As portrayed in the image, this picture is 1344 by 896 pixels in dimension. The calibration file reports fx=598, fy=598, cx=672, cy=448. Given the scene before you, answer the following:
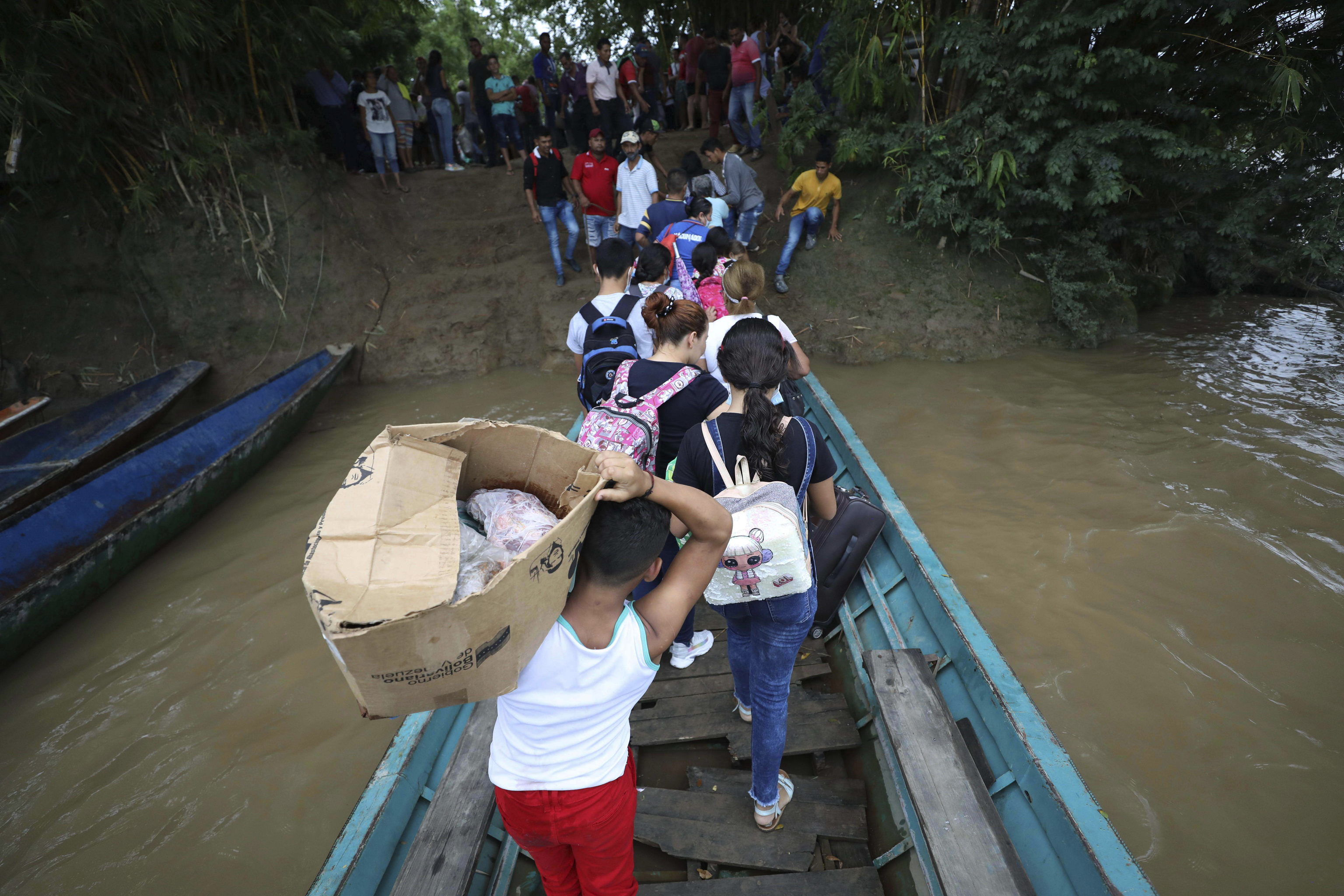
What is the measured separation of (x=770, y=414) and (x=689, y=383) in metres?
0.56

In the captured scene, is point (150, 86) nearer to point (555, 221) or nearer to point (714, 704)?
point (555, 221)

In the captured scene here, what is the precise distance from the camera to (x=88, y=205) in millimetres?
7816

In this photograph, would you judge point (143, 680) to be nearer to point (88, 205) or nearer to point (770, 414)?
point (770, 414)

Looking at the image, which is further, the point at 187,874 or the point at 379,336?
the point at 379,336

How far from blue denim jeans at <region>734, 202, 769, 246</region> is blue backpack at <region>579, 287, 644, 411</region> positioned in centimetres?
477

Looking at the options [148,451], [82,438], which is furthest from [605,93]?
[82,438]

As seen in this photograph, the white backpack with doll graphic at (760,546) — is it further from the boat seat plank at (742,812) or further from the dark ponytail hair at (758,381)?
the boat seat plank at (742,812)

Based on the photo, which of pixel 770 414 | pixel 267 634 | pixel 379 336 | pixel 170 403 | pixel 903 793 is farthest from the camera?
pixel 379 336

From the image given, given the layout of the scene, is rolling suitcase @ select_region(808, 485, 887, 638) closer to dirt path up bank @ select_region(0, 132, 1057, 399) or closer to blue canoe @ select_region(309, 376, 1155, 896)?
blue canoe @ select_region(309, 376, 1155, 896)

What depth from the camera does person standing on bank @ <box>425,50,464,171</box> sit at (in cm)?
1012

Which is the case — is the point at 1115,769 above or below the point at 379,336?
below

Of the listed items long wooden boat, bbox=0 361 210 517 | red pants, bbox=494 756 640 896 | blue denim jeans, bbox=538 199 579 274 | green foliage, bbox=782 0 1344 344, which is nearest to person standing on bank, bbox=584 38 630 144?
blue denim jeans, bbox=538 199 579 274

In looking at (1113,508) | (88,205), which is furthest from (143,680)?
(88,205)

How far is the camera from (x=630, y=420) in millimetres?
2285
